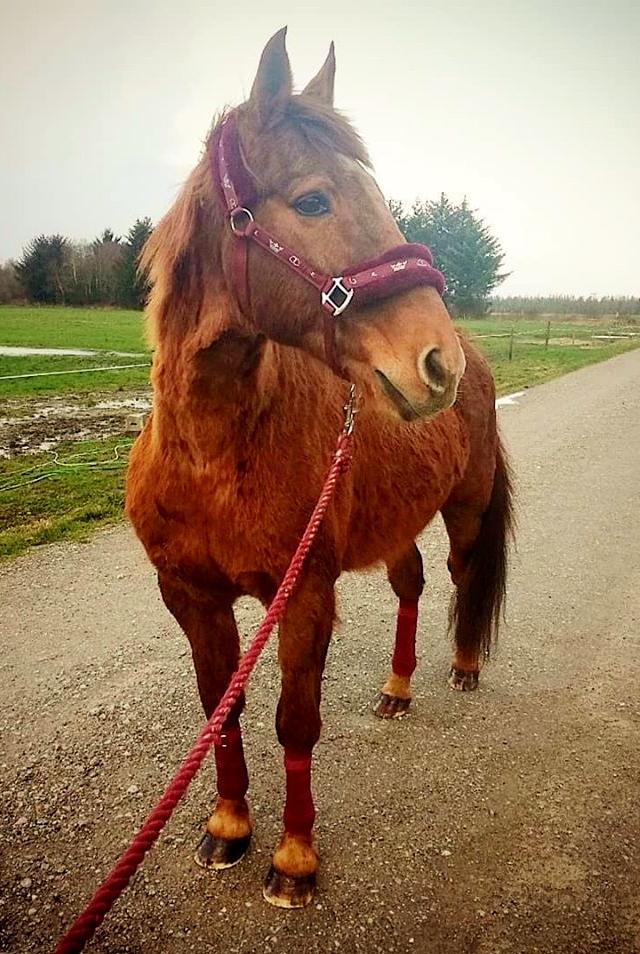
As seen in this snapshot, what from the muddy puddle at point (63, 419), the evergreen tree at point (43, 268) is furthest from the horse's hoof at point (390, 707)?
the evergreen tree at point (43, 268)

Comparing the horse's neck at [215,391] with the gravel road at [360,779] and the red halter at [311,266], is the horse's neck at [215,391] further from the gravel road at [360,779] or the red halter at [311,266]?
the gravel road at [360,779]

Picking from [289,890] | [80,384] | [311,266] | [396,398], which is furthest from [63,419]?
[396,398]

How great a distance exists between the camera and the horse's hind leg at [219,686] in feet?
8.08

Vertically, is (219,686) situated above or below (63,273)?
below

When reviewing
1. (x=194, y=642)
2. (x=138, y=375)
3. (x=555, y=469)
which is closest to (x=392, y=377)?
(x=194, y=642)

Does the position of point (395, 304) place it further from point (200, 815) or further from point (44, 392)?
point (44, 392)

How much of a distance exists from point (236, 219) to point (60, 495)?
5.74 m

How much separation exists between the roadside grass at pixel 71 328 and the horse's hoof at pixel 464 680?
14174 mm

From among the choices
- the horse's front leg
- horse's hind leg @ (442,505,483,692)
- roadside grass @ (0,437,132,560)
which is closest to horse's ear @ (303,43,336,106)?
the horse's front leg

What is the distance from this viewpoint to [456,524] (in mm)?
A: 3834

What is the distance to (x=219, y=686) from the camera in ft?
8.39

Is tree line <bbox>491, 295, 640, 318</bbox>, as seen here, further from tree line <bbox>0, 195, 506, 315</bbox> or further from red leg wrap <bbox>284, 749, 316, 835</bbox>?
red leg wrap <bbox>284, 749, 316, 835</bbox>

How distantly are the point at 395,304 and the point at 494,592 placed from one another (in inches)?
97.2

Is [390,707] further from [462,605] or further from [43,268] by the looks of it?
[43,268]
